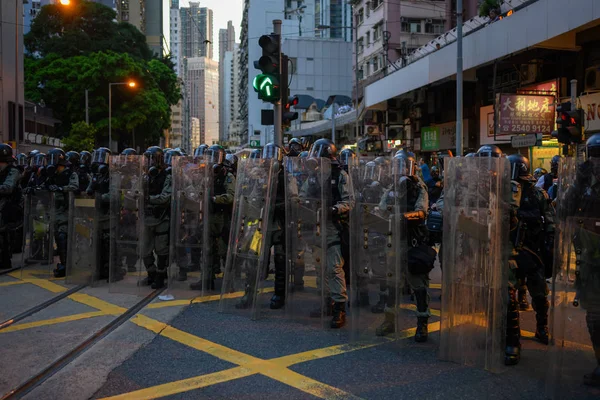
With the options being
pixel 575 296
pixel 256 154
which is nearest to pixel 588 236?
pixel 575 296

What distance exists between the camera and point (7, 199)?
874cm

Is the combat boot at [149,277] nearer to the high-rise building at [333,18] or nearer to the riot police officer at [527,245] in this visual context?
the riot police officer at [527,245]

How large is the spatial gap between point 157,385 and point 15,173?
19.3 ft

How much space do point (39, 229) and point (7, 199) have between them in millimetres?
715

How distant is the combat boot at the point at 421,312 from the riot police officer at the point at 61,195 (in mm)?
5295

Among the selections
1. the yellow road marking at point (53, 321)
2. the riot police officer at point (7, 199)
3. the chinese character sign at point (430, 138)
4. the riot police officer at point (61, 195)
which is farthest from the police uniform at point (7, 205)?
the chinese character sign at point (430, 138)

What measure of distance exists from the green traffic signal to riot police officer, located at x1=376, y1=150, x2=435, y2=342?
14.1 feet

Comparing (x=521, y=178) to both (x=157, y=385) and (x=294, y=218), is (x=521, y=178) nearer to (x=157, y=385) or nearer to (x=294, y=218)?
(x=294, y=218)

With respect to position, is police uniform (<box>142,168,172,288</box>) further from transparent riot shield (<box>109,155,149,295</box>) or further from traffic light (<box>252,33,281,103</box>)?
traffic light (<box>252,33,281,103</box>)

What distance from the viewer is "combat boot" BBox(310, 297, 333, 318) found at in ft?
18.3

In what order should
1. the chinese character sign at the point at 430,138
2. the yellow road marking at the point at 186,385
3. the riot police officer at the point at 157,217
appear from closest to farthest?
the yellow road marking at the point at 186,385 < the riot police officer at the point at 157,217 < the chinese character sign at the point at 430,138

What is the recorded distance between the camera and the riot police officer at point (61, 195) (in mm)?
8211

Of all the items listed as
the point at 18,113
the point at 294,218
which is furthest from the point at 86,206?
the point at 18,113

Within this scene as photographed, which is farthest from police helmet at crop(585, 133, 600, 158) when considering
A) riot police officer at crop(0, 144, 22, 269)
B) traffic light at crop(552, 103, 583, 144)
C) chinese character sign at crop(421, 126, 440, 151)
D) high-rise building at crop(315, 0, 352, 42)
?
high-rise building at crop(315, 0, 352, 42)
